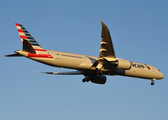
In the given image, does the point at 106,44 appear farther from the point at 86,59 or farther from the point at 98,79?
the point at 98,79

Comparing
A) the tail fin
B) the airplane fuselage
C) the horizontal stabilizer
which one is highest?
the tail fin

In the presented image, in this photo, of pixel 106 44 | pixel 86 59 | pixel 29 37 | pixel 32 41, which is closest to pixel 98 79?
pixel 86 59

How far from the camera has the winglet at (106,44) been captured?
25.9 metres

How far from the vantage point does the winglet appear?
85.0 ft

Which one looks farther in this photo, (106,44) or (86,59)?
(86,59)

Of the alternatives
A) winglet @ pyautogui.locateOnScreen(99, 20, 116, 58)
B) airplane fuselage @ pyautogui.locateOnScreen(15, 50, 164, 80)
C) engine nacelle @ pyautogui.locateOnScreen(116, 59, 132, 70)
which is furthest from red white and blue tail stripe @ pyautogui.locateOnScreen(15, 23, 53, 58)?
engine nacelle @ pyautogui.locateOnScreen(116, 59, 132, 70)

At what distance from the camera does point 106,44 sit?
1081 inches

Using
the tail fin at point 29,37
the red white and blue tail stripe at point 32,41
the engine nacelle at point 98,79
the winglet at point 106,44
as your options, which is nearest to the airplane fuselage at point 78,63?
the red white and blue tail stripe at point 32,41

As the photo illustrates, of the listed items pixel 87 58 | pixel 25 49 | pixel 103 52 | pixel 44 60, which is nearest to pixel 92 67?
pixel 87 58

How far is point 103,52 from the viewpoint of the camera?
28828 millimetres

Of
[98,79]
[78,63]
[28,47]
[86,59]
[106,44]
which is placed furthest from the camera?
[98,79]

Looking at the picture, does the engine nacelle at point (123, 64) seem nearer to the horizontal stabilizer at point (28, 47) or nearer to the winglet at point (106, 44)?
the winglet at point (106, 44)

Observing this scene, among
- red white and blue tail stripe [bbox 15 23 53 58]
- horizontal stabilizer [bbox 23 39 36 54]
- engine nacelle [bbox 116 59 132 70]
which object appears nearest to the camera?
horizontal stabilizer [bbox 23 39 36 54]

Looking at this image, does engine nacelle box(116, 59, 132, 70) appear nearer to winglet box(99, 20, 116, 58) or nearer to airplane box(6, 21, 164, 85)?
airplane box(6, 21, 164, 85)
